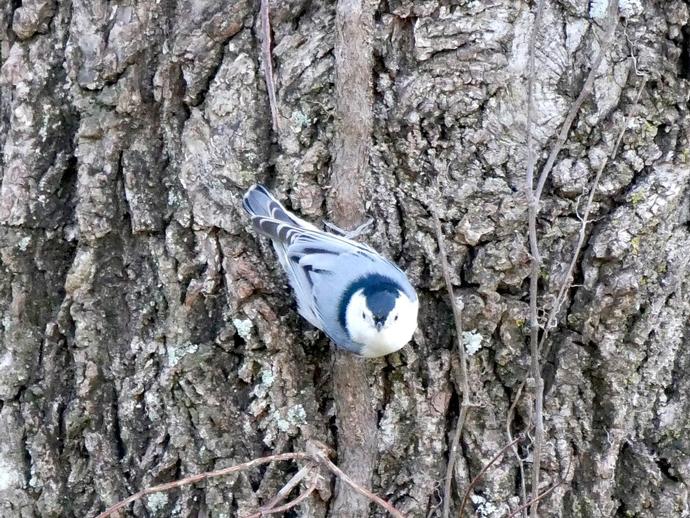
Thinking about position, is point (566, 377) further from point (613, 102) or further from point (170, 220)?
point (170, 220)

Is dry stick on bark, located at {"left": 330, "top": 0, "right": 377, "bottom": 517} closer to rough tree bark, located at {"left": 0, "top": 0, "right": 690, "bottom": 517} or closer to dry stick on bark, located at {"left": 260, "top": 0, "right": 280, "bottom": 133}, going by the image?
rough tree bark, located at {"left": 0, "top": 0, "right": 690, "bottom": 517}

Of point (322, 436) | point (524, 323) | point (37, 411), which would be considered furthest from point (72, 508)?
point (524, 323)

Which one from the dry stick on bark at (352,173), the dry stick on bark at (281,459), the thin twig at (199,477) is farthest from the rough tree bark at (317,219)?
the thin twig at (199,477)

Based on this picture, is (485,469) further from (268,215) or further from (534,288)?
(268,215)

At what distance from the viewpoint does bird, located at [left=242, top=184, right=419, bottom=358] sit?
1.84 meters

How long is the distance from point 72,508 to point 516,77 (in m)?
1.25

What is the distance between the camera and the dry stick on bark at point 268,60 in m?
1.91

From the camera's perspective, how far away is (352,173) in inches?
74.9

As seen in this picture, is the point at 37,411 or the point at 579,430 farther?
the point at 37,411

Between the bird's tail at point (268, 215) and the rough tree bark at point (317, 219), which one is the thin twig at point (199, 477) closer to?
the rough tree bark at point (317, 219)

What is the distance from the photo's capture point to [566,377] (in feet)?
6.05

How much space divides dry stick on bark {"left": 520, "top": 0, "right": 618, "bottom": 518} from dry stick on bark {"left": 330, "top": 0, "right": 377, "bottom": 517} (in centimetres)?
32

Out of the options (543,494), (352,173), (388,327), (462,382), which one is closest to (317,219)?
(352,173)

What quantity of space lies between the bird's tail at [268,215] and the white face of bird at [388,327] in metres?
0.22
